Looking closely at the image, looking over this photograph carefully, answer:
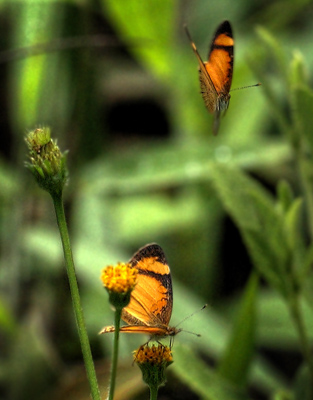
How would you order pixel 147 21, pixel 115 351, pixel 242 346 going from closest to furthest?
pixel 115 351 → pixel 242 346 → pixel 147 21

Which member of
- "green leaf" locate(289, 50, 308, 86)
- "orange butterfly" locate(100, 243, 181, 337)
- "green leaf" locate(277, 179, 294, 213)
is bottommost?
"orange butterfly" locate(100, 243, 181, 337)

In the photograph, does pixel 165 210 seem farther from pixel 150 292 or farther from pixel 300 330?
pixel 150 292

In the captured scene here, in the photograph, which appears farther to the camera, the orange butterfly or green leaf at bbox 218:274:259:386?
green leaf at bbox 218:274:259:386

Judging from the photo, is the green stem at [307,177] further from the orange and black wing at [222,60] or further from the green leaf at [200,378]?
the orange and black wing at [222,60]

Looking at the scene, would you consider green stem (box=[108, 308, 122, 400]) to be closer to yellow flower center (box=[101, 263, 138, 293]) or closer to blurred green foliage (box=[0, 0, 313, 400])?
yellow flower center (box=[101, 263, 138, 293])

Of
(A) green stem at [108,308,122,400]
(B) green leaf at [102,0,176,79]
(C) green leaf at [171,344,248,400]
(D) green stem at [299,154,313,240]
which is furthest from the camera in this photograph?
(B) green leaf at [102,0,176,79]

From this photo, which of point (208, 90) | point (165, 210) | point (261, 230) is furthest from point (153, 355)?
point (165, 210)

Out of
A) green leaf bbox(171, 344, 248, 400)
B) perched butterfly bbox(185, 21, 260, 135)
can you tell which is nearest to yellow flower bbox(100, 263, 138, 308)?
perched butterfly bbox(185, 21, 260, 135)
